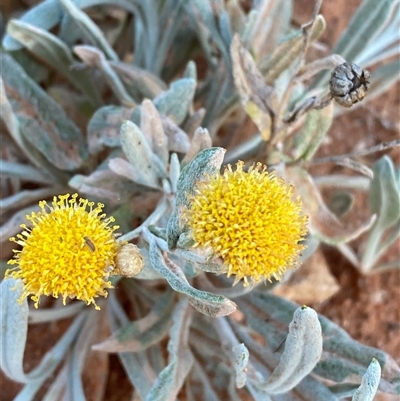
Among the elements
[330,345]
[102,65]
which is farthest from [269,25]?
[330,345]

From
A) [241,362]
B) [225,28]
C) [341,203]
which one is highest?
[225,28]

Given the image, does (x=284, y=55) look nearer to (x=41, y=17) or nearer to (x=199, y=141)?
(x=199, y=141)

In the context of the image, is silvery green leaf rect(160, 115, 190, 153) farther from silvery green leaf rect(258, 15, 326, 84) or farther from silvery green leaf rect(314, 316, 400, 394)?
silvery green leaf rect(314, 316, 400, 394)

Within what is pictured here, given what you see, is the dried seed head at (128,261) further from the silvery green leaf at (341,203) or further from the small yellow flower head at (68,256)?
the silvery green leaf at (341,203)

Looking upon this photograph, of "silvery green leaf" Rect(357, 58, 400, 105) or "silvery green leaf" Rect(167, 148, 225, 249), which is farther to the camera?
"silvery green leaf" Rect(357, 58, 400, 105)

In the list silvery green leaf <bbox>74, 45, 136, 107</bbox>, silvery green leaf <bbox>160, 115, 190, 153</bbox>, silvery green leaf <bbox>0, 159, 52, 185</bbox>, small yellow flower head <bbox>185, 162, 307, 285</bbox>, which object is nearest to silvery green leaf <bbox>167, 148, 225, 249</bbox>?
small yellow flower head <bbox>185, 162, 307, 285</bbox>
